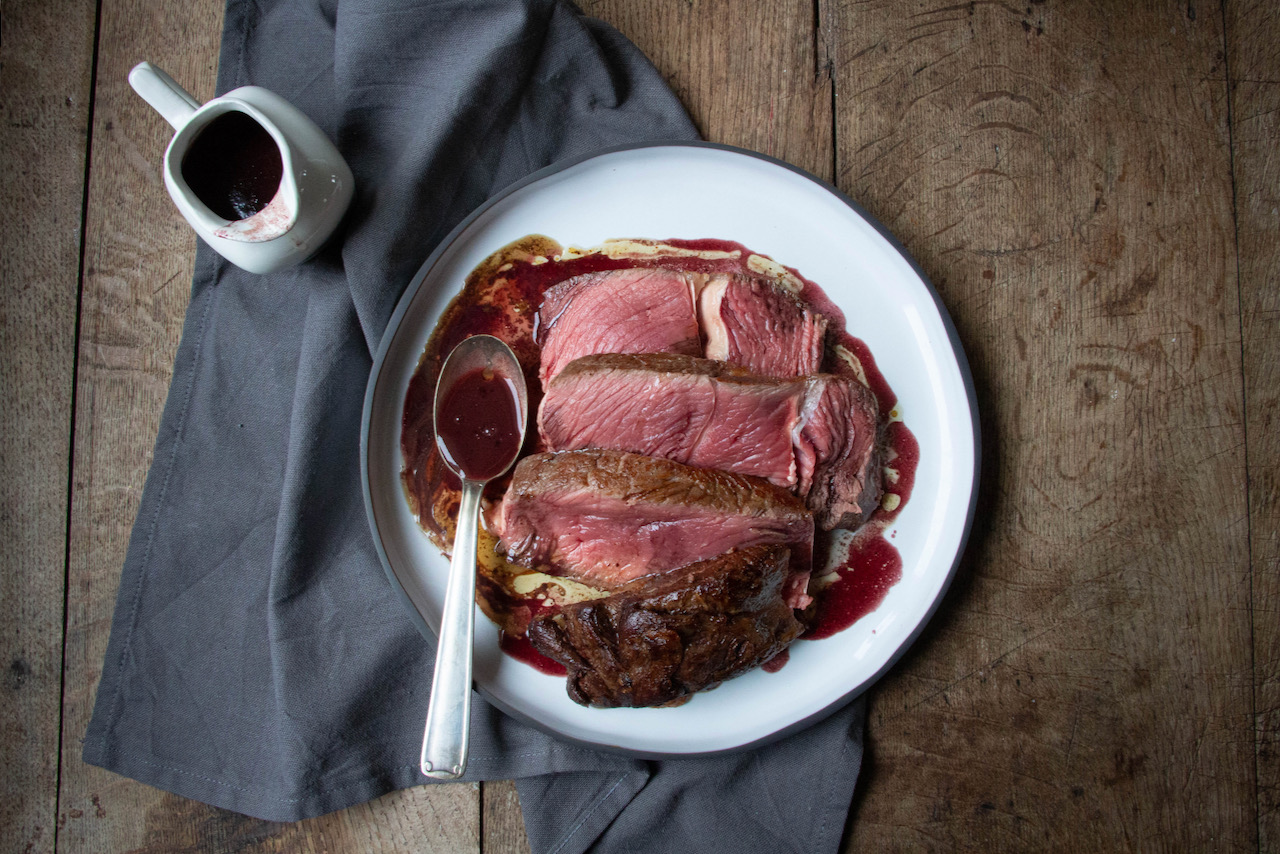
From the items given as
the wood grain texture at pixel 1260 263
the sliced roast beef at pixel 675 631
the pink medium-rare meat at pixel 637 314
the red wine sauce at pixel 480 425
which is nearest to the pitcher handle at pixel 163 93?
the red wine sauce at pixel 480 425

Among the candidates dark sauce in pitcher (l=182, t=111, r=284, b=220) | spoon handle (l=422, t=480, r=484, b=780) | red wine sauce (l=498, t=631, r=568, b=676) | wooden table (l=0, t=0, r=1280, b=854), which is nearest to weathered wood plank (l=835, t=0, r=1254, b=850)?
wooden table (l=0, t=0, r=1280, b=854)

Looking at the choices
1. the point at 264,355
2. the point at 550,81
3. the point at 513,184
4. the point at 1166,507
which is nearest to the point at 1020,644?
the point at 1166,507

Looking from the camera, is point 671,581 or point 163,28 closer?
point 671,581

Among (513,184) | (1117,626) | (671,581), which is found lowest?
(1117,626)

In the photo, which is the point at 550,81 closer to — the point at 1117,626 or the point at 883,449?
the point at 883,449

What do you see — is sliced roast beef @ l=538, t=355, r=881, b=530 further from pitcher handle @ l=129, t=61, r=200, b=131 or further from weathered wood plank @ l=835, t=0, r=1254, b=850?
pitcher handle @ l=129, t=61, r=200, b=131

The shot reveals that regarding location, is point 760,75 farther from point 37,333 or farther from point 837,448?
point 37,333

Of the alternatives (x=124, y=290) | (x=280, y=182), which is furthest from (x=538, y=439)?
(x=124, y=290)
